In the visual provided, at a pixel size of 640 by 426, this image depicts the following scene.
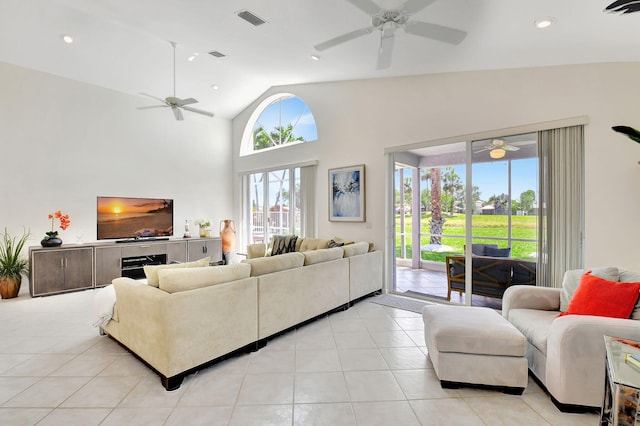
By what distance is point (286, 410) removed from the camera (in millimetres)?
1984

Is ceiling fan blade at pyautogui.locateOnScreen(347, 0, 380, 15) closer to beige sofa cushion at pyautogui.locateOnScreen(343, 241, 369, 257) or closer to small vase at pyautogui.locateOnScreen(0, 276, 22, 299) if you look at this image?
beige sofa cushion at pyautogui.locateOnScreen(343, 241, 369, 257)

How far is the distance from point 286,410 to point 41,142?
19.4ft

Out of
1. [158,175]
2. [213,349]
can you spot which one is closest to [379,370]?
[213,349]

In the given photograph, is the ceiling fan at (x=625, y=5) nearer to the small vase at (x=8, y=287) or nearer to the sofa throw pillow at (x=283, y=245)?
the sofa throw pillow at (x=283, y=245)

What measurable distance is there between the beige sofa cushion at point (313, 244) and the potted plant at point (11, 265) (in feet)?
14.6

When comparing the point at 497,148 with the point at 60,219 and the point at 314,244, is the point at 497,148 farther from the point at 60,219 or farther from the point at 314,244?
the point at 60,219

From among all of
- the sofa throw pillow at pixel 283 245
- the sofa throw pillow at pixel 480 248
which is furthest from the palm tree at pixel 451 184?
the sofa throw pillow at pixel 283 245

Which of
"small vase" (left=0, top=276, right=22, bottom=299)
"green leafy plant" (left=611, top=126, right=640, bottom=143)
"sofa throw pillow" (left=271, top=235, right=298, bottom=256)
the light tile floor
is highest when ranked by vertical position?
"green leafy plant" (left=611, top=126, right=640, bottom=143)

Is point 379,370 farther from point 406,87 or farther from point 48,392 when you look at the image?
point 406,87

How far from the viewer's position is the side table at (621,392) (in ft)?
3.79

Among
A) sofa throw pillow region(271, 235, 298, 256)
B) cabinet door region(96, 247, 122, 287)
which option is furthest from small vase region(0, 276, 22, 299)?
sofa throw pillow region(271, 235, 298, 256)

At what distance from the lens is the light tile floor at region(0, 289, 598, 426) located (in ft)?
6.28

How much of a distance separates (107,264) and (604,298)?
6.62 metres

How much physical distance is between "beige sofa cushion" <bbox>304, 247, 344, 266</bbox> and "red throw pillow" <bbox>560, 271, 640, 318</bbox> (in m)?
2.35
